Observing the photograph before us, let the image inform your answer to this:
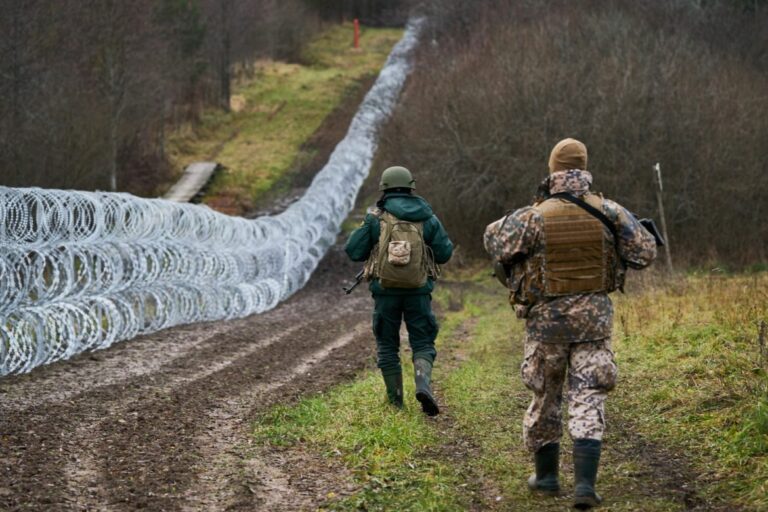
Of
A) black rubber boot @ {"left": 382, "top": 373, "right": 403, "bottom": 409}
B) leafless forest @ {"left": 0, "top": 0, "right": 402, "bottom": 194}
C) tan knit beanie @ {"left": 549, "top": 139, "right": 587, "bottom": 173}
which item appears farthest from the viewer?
leafless forest @ {"left": 0, "top": 0, "right": 402, "bottom": 194}

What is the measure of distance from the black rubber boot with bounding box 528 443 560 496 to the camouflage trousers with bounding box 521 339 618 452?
0.05 metres

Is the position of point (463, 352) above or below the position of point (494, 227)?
below

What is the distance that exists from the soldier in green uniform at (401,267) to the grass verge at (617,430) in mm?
409

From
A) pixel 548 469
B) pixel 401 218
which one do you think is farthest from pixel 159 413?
pixel 548 469

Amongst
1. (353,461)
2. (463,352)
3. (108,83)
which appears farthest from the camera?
(108,83)

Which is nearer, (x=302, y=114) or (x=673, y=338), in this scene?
(x=673, y=338)

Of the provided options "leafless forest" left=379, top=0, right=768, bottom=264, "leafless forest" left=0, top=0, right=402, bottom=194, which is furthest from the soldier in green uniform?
"leafless forest" left=379, top=0, right=768, bottom=264

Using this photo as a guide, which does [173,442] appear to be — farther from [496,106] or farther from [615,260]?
[496,106]

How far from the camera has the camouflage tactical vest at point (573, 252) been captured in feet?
20.3

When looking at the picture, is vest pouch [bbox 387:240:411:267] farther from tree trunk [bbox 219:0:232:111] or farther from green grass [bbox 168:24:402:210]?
tree trunk [bbox 219:0:232:111]

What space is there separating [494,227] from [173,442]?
10.9 feet

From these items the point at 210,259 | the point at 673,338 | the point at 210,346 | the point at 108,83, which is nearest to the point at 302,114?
the point at 108,83

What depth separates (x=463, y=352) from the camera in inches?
543

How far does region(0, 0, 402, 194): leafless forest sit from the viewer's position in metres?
23.9
